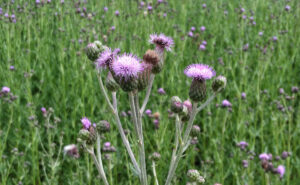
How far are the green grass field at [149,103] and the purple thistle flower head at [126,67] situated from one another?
753 mm

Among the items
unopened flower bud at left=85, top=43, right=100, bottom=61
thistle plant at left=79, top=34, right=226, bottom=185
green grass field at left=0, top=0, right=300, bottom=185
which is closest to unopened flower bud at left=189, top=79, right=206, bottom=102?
thistle plant at left=79, top=34, right=226, bottom=185

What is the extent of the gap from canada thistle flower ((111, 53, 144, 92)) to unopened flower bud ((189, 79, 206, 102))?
1.03 ft

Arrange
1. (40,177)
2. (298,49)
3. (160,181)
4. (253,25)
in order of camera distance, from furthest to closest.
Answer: (253,25) < (298,49) < (40,177) < (160,181)

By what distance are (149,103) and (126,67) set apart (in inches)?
95.9

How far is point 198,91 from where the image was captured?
1.55 meters

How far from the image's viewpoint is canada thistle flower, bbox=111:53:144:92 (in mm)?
1320

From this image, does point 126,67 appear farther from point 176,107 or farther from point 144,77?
point 176,107

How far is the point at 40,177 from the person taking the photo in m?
2.99

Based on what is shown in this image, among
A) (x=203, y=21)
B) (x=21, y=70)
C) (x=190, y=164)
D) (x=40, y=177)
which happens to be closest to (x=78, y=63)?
(x=21, y=70)

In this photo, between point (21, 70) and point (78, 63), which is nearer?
point (21, 70)

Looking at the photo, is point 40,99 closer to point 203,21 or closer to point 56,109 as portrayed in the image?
point 56,109

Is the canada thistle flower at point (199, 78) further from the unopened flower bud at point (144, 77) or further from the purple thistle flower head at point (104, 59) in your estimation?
the purple thistle flower head at point (104, 59)

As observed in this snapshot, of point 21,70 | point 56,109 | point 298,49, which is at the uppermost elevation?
point 298,49

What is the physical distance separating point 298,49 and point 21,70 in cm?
369
